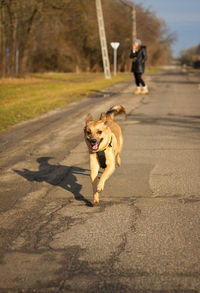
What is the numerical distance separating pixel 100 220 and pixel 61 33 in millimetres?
55915

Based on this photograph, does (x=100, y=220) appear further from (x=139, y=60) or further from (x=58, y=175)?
(x=139, y=60)

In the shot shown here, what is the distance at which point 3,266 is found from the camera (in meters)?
3.55

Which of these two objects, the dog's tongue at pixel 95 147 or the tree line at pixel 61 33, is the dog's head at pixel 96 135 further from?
the tree line at pixel 61 33

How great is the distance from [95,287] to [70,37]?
60.9m

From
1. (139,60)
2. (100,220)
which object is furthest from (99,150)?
(139,60)

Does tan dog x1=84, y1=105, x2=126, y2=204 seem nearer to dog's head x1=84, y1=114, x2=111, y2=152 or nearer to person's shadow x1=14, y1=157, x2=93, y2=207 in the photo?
dog's head x1=84, y1=114, x2=111, y2=152

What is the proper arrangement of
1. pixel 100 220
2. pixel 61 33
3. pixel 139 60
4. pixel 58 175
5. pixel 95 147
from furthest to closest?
pixel 61 33, pixel 139 60, pixel 58 175, pixel 95 147, pixel 100 220

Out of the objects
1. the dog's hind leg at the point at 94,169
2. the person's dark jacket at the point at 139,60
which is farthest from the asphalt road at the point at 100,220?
the person's dark jacket at the point at 139,60

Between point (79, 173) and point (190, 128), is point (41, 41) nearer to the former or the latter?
point (190, 128)

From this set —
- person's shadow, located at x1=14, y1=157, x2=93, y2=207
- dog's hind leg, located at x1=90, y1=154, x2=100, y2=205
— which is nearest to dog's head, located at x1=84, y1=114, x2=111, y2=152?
dog's hind leg, located at x1=90, y1=154, x2=100, y2=205

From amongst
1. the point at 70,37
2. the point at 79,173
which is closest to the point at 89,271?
the point at 79,173

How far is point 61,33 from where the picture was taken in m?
57.9

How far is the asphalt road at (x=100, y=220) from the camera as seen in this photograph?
333 cm

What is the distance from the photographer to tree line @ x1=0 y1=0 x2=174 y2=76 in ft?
114
